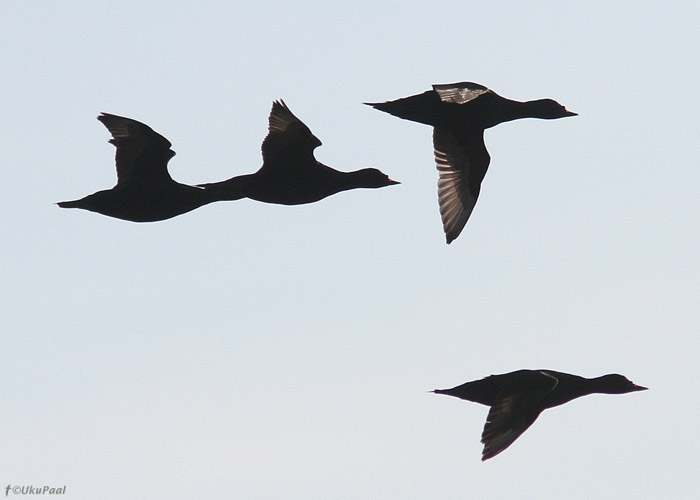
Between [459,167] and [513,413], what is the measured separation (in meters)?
3.95

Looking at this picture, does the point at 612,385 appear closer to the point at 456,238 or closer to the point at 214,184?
the point at 456,238

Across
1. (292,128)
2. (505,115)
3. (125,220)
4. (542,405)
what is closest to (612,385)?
(542,405)

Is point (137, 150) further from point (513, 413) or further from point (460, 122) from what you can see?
point (513, 413)

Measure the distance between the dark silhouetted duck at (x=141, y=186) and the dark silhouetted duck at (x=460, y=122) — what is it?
2327mm

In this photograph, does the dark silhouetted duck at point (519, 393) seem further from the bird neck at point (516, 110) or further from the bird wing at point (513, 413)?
the bird neck at point (516, 110)

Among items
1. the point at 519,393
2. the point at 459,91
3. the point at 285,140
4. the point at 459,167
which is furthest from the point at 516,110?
the point at 519,393

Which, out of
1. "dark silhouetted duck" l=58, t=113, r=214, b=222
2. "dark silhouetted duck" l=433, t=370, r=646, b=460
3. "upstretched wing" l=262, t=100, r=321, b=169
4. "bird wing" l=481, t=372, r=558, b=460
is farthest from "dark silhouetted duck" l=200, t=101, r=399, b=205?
"bird wing" l=481, t=372, r=558, b=460

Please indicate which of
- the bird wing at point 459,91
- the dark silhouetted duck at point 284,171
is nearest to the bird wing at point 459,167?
the bird wing at point 459,91

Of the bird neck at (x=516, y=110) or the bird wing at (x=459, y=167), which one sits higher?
the bird neck at (x=516, y=110)

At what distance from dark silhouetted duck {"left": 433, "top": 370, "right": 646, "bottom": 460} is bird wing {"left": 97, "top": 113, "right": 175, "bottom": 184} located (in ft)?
12.1

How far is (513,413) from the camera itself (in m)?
12.2

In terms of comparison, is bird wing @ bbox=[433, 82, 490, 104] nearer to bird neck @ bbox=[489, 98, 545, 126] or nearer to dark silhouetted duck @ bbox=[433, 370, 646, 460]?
bird neck @ bbox=[489, 98, 545, 126]

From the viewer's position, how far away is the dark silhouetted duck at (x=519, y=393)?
11961 millimetres

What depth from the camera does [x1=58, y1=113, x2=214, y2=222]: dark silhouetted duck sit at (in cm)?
1355
